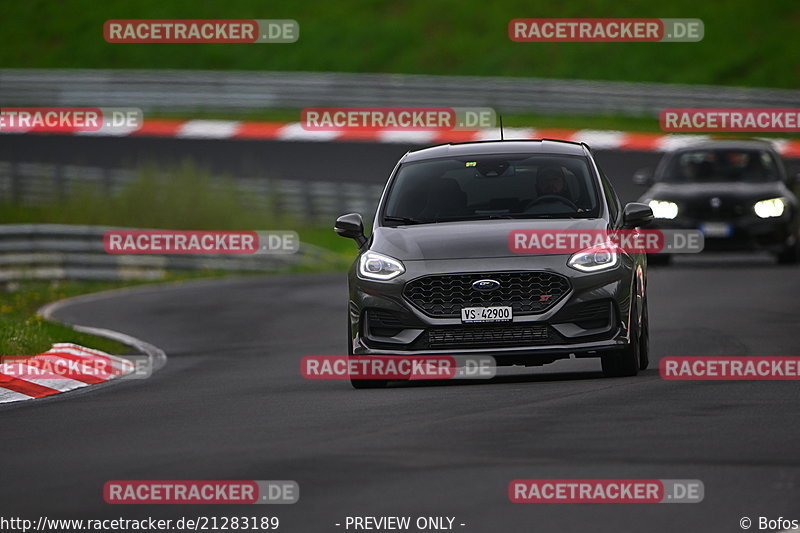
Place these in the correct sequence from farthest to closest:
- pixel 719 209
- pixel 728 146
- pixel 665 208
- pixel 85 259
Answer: pixel 85 259 → pixel 728 146 → pixel 665 208 → pixel 719 209

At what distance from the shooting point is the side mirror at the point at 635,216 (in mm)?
13297

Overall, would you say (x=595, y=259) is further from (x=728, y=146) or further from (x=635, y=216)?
(x=728, y=146)

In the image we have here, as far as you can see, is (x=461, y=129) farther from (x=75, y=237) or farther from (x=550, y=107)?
(x=75, y=237)

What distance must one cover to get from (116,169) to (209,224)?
8.41 m

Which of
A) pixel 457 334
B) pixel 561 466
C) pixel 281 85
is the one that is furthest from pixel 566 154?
pixel 281 85

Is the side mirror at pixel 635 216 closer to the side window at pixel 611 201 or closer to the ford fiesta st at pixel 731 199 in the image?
the side window at pixel 611 201

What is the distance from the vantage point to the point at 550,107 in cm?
4372

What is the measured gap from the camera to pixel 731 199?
24.6 m

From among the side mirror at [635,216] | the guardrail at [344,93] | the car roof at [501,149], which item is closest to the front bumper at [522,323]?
the side mirror at [635,216]

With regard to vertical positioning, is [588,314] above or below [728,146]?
below

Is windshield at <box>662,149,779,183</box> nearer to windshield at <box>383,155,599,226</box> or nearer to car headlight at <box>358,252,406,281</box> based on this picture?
windshield at <box>383,155,599,226</box>

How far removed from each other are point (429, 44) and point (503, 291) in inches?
1745

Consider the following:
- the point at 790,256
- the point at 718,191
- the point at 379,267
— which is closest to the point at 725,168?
the point at 718,191

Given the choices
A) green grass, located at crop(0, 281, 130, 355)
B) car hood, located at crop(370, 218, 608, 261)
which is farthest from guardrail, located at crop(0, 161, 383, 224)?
car hood, located at crop(370, 218, 608, 261)
